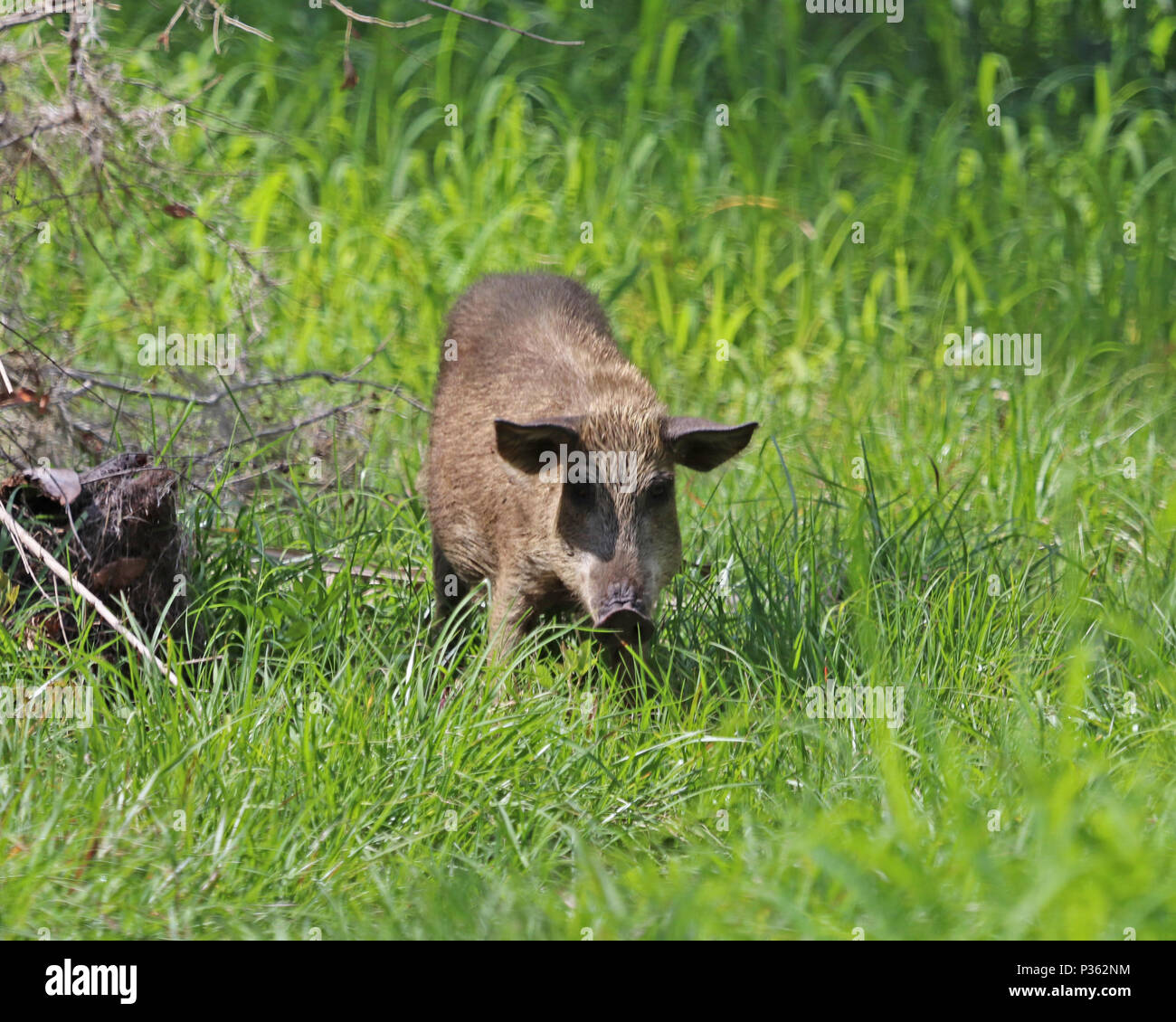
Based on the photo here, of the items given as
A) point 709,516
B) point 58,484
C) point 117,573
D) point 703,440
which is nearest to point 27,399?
point 58,484

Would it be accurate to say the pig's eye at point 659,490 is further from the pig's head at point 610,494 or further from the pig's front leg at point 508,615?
the pig's front leg at point 508,615

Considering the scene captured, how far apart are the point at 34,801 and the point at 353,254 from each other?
512 cm

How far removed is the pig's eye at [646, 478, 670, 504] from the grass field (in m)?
0.49

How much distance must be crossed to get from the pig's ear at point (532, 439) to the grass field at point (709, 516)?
667 millimetres

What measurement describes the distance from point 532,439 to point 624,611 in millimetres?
715

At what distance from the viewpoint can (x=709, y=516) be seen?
6488 mm

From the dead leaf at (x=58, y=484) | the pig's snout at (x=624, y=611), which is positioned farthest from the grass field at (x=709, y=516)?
the dead leaf at (x=58, y=484)

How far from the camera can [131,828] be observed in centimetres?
384

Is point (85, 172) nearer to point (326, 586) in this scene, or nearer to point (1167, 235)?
point (326, 586)

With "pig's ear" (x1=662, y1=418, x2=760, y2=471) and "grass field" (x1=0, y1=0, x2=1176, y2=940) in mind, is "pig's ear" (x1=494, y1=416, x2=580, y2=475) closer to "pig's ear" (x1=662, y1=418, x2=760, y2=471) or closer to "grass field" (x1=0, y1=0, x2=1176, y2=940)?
"pig's ear" (x1=662, y1=418, x2=760, y2=471)

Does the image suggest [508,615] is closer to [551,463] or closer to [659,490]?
[551,463]

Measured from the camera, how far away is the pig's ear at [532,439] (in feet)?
16.2

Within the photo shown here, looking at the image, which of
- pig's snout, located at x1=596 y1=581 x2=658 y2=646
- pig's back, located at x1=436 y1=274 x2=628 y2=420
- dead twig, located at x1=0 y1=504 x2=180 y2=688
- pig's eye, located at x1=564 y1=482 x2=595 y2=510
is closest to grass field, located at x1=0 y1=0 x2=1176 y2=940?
dead twig, located at x1=0 y1=504 x2=180 y2=688
